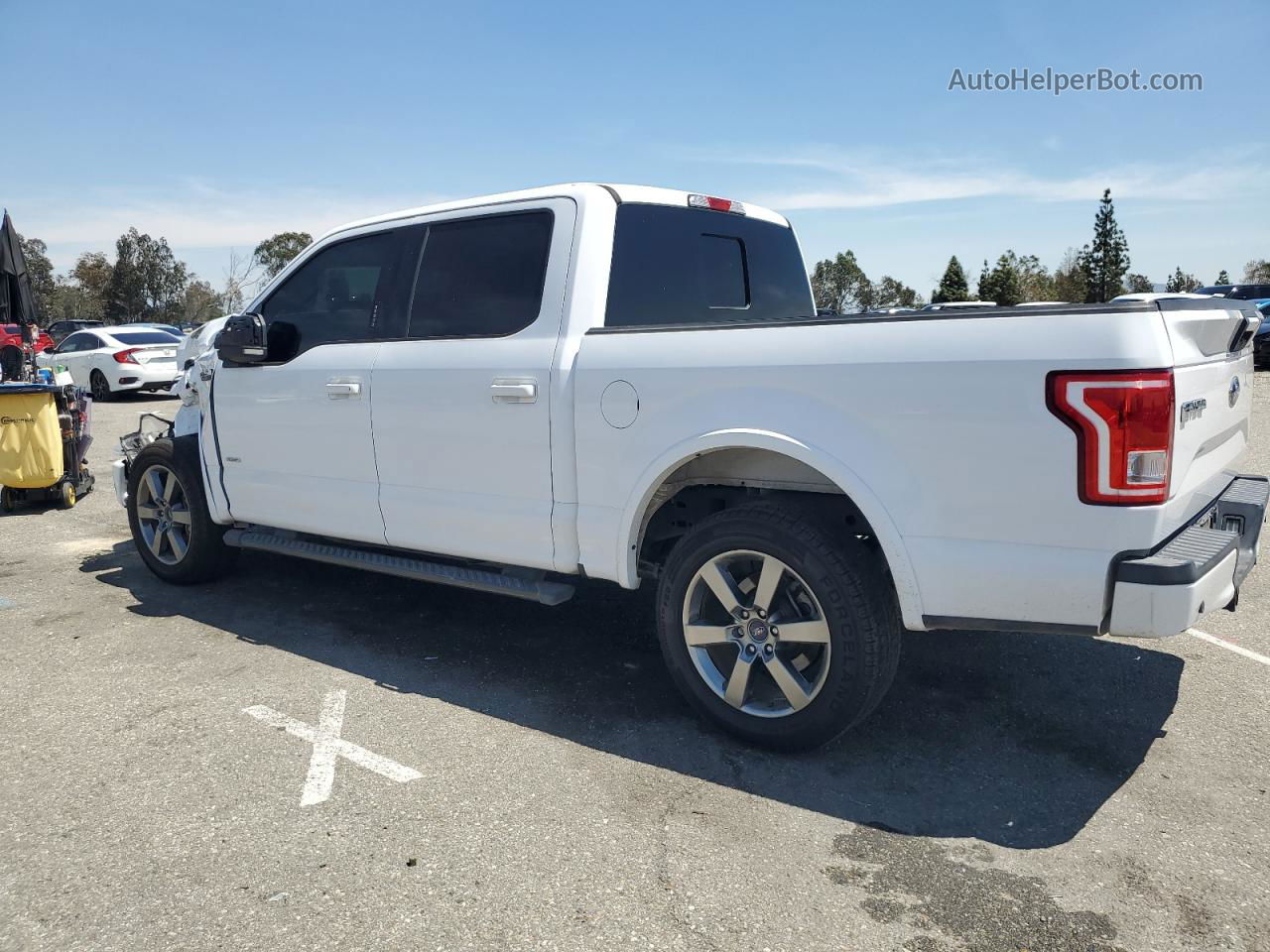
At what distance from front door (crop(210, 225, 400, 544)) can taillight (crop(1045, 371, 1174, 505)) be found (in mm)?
3082

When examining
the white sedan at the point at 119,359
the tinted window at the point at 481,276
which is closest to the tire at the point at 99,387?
the white sedan at the point at 119,359

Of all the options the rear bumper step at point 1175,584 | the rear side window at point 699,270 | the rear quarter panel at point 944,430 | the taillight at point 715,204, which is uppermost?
the taillight at point 715,204

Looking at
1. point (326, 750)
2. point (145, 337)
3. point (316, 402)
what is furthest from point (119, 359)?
point (326, 750)

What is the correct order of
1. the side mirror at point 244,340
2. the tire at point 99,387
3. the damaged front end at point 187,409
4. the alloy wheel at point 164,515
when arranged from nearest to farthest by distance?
the side mirror at point 244,340
the damaged front end at point 187,409
the alloy wheel at point 164,515
the tire at point 99,387

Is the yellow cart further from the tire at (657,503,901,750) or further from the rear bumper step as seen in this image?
the rear bumper step

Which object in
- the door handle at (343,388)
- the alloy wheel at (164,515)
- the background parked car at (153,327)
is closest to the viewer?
the door handle at (343,388)

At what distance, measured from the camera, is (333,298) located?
4.96m

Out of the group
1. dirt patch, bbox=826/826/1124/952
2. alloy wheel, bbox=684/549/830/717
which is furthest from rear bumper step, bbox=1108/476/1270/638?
alloy wheel, bbox=684/549/830/717

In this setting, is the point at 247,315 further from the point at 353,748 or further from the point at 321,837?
the point at 321,837

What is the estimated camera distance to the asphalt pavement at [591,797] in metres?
2.66

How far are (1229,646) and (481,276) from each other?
3.93 m

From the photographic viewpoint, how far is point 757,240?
502 centimetres

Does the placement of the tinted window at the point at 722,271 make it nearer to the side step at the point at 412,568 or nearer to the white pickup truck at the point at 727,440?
the white pickup truck at the point at 727,440

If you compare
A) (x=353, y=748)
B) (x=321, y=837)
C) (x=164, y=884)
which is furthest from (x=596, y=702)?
(x=164, y=884)
